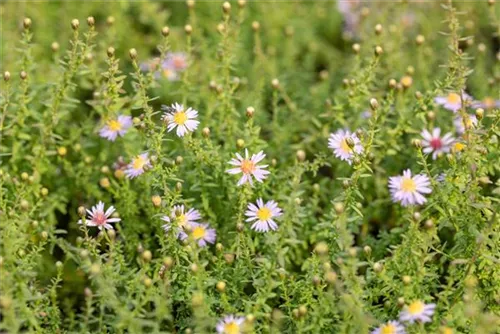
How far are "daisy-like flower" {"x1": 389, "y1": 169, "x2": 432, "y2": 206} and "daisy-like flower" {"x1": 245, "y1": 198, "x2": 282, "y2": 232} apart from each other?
463mm

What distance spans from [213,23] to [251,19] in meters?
0.29

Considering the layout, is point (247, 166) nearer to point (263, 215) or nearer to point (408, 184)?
point (263, 215)

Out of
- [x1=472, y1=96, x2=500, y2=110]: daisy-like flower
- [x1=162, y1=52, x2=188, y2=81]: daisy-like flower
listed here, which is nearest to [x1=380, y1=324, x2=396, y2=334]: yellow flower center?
[x1=472, y1=96, x2=500, y2=110]: daisy-like flower

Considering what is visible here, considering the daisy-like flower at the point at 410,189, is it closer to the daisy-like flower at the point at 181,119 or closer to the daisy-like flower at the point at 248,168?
the daisy-like flower at the point at 248,168

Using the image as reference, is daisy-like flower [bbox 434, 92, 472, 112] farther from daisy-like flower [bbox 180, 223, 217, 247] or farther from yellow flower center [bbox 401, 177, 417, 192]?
daisy-like flower [bbox 180, 223, 217, 247]

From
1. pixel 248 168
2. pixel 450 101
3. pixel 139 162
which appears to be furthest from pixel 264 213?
pixel 450 101

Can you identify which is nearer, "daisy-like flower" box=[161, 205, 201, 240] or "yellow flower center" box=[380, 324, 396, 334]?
"yellow flower center" box=[380, 324, 396, 334]

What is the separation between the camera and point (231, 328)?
2.50m

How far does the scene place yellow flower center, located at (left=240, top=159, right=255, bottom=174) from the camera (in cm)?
297

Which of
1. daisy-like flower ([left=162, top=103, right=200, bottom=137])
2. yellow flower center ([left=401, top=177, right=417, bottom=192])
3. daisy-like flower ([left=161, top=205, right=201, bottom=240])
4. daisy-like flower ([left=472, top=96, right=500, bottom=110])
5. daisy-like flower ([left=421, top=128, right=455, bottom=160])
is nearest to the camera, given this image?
daisy-like flower ([left=161, top=205, right=201, bottom=240])

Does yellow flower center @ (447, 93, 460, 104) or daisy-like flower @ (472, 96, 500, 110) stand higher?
daisy-like flower @ (472, 96, 500, 110)

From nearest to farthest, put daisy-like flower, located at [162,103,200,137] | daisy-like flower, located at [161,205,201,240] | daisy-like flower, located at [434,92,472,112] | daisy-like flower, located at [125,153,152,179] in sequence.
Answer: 1. daisy-like flower, located at [161,205,201,240]
2. daisy-like flower, located at [162,103,200,137]
3. daisy-like flower, located at [125,153,152,179]
4. daisy-like flower, located at [434,92,472,112]

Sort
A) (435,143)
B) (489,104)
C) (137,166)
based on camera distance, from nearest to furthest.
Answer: (137,166) → (435,143) → (489,104)

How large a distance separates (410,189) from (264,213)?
564mm
